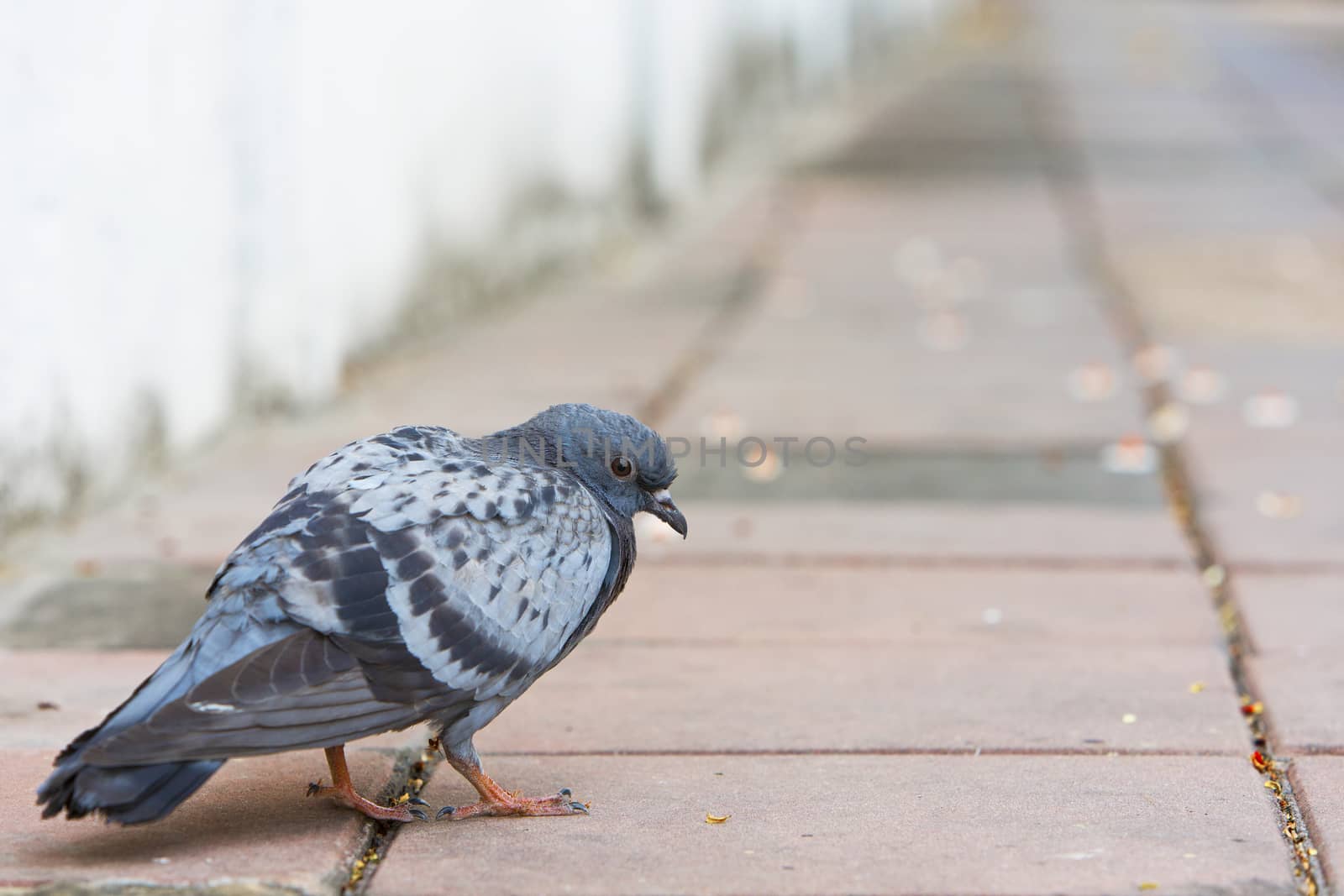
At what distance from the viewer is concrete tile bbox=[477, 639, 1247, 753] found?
12.8 ft

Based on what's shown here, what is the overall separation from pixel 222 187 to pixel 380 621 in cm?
366

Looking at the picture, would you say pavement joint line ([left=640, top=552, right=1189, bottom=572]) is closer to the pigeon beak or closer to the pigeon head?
the pigeon beak

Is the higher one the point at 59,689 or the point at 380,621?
the point at 380,621

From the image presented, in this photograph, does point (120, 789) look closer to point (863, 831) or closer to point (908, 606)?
point (863, 831)

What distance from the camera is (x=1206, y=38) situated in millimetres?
27797

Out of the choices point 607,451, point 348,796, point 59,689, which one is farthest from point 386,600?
point 59,689

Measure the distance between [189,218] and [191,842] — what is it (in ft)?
11.1

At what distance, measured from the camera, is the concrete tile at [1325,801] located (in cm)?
321

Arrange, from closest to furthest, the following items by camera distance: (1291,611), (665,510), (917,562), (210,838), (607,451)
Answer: (210,838)
(607,451)
(665,510)
(1291,611)
(917,562)

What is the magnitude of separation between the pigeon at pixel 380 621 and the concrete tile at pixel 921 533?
1.99 metres

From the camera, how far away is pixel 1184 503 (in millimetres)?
5926

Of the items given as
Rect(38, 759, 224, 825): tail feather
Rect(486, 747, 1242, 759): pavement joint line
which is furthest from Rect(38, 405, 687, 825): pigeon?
Rect(486, 747, 1242, 759): pavement joint line

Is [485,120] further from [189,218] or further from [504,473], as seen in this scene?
[504,473]

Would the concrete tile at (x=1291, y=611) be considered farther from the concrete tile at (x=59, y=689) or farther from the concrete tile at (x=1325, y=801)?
the concrete tile at (x=59, y=689)
